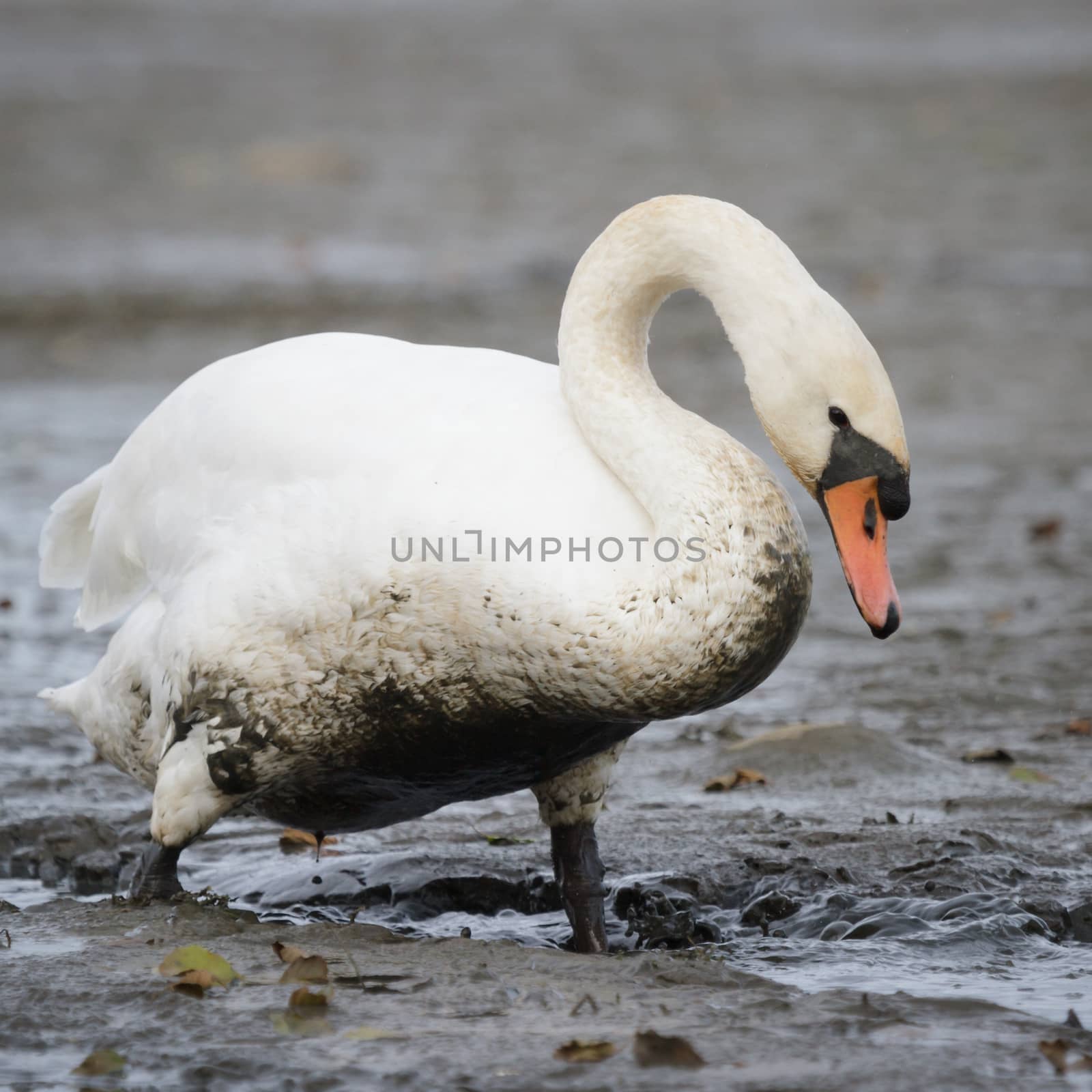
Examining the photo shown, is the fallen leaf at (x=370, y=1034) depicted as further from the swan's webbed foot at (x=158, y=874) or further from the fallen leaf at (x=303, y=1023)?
the swan's webbed foot at (x=158, y=874)

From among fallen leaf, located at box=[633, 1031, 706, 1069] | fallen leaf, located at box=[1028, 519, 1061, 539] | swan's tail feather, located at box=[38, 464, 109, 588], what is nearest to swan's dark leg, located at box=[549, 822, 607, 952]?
fallen leaf, located at box=[633, 1031, 706, 1069]

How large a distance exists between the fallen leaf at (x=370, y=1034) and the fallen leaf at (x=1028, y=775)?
2627mm

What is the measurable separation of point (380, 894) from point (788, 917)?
101 cm

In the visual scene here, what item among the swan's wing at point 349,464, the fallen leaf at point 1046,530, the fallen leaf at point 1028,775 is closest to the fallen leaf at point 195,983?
the swan's wing at point 349,464

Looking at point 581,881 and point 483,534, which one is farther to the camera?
point 581,881

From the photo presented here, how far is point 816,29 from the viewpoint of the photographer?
90.3 feet

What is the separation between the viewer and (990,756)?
18.7 feet

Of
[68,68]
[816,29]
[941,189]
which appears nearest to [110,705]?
[941,189]

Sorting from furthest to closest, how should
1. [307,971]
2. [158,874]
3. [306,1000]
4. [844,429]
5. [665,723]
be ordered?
[665,723] < [158,874] < [844,429] < [307,971] < [306,1000]

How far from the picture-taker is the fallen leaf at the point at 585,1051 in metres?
3.28

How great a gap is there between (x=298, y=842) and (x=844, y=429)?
211 cm

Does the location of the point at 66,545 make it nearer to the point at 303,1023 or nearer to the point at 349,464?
the point at 349,464

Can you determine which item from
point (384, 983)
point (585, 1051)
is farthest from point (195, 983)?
point (585, 1051)

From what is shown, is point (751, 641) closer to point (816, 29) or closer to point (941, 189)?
point (941, 189)
